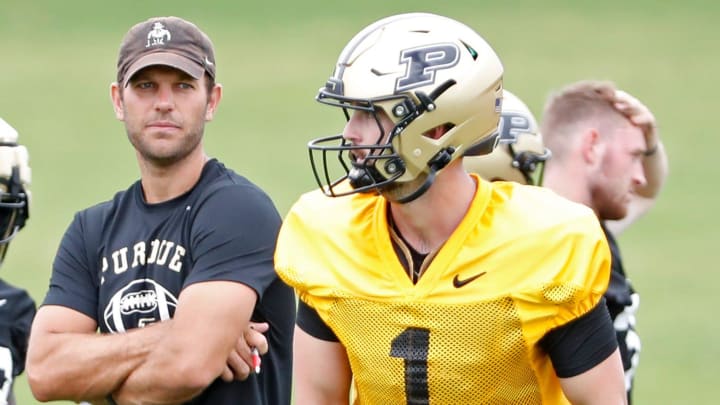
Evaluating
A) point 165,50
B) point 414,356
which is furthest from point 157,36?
point 414,356

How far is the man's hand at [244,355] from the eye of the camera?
17.1 feet

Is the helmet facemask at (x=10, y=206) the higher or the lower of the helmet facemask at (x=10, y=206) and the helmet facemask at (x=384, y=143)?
the lower

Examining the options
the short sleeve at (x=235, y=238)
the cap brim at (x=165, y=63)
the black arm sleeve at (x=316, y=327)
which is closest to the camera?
the black arm sleeve at (x=316, y=327)

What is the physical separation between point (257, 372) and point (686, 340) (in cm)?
735

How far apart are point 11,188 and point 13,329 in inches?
20.9

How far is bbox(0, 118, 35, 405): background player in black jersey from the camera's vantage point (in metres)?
5.68

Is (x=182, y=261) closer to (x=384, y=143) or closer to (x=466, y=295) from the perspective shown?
(x=384, y=143)

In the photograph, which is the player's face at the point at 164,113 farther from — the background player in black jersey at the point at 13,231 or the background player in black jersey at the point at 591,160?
the background player in black jersey at the point at 591,160

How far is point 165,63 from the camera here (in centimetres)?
552

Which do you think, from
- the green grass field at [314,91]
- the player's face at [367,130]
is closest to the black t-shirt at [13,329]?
the player's face at [367,130]

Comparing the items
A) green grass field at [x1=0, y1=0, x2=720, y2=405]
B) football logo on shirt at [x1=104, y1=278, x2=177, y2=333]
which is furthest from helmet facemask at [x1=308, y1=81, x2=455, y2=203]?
green grass field at [x1=0, y1=0, x2=720, y2=405]

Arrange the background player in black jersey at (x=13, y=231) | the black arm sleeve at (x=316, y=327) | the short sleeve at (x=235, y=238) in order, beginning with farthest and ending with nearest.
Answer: the background player in black jersey at (x=13, y=231), the short sleeve at (x=235, y=238), the black arm sleeve at (x=316, y=327)

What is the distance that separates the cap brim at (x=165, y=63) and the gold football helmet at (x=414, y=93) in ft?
3.77

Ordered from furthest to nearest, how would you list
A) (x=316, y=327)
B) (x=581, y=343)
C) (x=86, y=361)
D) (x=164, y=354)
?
(x=86, y=361) < (x=164, y=354) < (x=316, y=327) < (x=581, y=343)
